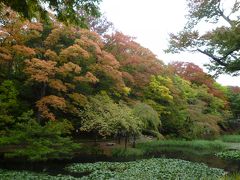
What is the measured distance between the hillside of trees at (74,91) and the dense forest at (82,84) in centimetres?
6

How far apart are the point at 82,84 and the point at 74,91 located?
780mm

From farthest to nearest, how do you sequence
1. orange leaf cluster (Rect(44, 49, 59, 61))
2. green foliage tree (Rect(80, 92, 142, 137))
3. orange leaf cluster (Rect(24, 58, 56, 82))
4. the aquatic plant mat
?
1. green foliage tree (Rect(80, 92, 142, 137))
2. orange leaf cluster (Rect(44, 49, 59, 61))
3. orange leaf cluster (Rect(24, 58, 56, 82))
4. the aquatic plant mat

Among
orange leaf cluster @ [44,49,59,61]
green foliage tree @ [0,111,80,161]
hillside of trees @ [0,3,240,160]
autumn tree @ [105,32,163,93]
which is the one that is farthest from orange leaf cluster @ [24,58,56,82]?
autumn tree @ [105,32,163,93]

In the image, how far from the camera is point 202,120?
30469mm

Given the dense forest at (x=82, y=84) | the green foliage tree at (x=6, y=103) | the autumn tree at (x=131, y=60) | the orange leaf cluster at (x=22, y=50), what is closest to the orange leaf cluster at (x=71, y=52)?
the dense forest at (x=82, y=84)

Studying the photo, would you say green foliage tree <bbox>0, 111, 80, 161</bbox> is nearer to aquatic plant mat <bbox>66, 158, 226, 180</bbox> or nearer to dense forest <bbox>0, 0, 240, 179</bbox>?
dense forest <bbox>0, 0, 240, 179</bbox>

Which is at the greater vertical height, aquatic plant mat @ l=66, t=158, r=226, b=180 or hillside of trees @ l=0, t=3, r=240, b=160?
hillside of trees @ l=0, t=3, r=240, b=160

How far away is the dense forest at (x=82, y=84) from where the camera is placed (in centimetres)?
1470

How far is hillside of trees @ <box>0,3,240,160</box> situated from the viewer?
1695 centimetres

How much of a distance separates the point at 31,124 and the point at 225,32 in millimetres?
10637

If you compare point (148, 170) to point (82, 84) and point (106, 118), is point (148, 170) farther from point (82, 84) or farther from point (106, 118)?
point (82, 84)

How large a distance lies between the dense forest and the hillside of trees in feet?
0.19

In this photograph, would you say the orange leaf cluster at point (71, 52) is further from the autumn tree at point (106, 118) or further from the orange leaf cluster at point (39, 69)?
the autumn tree at point (106, 118)

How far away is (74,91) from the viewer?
22188mm
